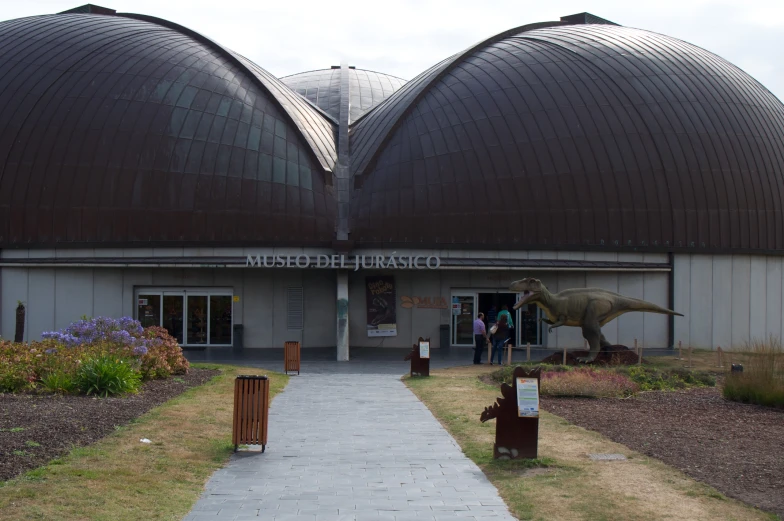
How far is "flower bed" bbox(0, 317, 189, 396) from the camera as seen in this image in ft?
55.8

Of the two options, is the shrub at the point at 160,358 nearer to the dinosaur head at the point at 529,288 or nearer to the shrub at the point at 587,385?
the shrub at the point at 587,385

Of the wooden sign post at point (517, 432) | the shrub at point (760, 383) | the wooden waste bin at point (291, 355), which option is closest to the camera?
the wooden sign post at point (517, 432)

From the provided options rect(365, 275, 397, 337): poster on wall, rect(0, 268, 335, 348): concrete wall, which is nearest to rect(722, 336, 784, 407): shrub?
rect(365, 275, 397, 337): poster on wall

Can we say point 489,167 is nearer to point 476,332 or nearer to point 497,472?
point 476,332

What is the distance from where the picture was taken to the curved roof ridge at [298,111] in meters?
37.6

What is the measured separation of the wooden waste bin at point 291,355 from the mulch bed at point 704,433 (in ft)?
Answer: 29.0

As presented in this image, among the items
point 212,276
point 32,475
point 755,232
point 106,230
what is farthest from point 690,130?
point 32,475

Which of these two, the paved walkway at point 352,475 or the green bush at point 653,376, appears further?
the green bush at point 653,376

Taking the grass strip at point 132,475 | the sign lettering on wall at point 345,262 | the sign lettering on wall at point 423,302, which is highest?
the sign lettering on wall at point 345,262

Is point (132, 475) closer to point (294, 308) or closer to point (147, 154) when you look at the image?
point (294, 308)

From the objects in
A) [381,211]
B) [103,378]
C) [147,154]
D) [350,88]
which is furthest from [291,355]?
[350,88]

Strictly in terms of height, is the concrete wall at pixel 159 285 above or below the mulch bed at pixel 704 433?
above

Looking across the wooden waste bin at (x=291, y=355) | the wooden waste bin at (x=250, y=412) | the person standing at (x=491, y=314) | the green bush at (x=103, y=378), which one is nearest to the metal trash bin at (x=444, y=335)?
the person standing at (x=491, y=314)

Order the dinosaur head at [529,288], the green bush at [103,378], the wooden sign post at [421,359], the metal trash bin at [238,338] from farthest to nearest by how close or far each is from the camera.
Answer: the metal trash bin at [238,338]
the dinosaur head at [529,288]
the wooden sign post at [421,359]
the green bush at [103,378]
